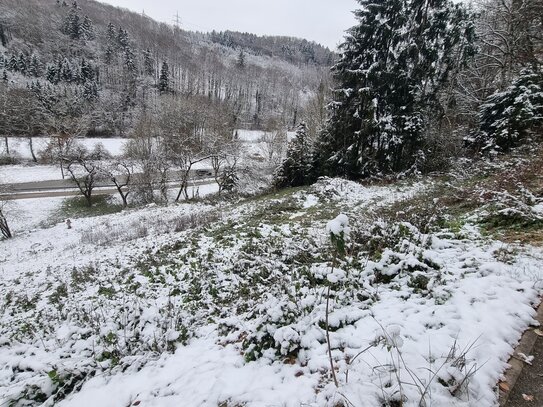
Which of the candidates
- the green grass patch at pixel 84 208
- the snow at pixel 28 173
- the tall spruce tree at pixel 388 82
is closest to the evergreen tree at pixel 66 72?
the snow at pixel 28 173

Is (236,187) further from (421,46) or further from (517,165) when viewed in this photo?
(517,165)

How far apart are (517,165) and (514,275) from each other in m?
8.00

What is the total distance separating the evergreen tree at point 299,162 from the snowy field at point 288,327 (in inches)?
565

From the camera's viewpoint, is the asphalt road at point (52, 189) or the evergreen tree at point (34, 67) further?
the evergreen tree at point (34, 67)

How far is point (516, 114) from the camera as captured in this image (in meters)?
12.7

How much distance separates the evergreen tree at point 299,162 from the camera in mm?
21281

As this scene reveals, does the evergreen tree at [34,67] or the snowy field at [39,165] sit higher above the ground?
the evergreen tree at [34,67]

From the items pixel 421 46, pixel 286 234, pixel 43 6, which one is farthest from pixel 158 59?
pixel 286 234

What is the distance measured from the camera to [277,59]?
478 feet

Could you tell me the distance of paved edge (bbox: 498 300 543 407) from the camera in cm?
227

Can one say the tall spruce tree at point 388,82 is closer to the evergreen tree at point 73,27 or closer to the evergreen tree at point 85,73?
the evergreen tree at point 85,73

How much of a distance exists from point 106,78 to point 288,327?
282ft

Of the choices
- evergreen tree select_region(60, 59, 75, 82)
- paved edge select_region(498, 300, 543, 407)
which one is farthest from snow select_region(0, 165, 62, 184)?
paved edge select_region(498, 300, 543, 407)

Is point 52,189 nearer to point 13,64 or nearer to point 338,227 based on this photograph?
point 338,227
